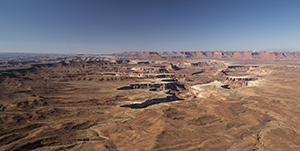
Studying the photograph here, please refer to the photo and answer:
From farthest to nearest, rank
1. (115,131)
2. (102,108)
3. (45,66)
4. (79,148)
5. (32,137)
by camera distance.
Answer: (45,66), (102,108), (115,131), (32,137), (79,148)

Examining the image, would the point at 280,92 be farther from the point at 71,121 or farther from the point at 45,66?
the point at 45,66

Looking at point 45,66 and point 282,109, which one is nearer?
point 282,109

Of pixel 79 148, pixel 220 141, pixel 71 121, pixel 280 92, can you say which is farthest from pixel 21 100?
pixel 280 92

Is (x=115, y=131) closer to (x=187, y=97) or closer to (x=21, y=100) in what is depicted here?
(x=21, y=100)

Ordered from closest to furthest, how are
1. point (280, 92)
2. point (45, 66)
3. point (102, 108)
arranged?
point (102, 108) → point (280, 92) → point (45, 66)

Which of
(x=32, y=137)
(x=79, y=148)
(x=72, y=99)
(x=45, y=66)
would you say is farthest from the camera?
(x=45, y=66)

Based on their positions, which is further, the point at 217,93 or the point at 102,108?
the point at 217,93

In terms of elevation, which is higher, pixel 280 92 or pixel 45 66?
pixel 45 66

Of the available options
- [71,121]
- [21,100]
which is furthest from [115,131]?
[21,100]

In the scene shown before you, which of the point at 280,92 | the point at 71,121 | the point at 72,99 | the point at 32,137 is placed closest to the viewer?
the point at 32,137
